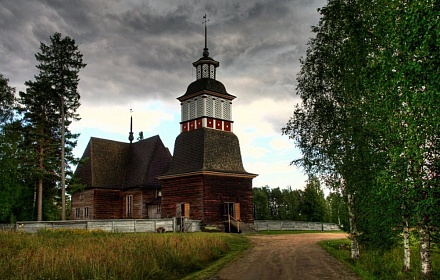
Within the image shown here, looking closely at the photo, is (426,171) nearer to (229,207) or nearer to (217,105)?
(229,207)

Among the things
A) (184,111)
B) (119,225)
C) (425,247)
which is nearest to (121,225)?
(119,225)

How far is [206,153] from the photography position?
37.3 metres

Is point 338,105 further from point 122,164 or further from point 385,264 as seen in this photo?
point 122,164

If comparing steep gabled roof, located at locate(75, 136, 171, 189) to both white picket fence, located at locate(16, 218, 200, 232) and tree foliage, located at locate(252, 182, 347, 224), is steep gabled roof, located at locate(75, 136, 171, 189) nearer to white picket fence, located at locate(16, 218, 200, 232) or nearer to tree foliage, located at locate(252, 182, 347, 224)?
white picket fence, located at locate(16, 218, 200, 232)

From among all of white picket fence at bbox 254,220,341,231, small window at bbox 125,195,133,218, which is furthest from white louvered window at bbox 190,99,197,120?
white picket fence at bbox 254,220,341,231

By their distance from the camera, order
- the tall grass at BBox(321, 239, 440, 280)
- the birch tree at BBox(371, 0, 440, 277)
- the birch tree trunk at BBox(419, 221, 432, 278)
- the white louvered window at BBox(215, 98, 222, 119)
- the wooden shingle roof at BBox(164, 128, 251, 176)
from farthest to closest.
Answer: the white louvered window at BBox(215, 98, 222, 119) → the wooden shingle roof at BBox(164, 128, 251, 176) → the tall grass at BBox(321, 239, 440, 280) → the birch tree trunk at BBox(419, 221, 432, 278) → the birch tree at BBox(371, 0, 440, 277)

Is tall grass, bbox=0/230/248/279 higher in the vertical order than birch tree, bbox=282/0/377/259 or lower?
lower

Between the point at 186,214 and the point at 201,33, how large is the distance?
69.3 ft

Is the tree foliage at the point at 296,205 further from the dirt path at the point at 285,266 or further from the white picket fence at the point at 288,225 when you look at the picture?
the dirt path at the point at 285,266

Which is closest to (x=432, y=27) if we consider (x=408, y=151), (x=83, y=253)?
(x=408, y=151)

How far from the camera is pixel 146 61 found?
3256cm

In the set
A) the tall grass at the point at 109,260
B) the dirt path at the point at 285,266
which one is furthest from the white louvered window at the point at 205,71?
the tall grass at the point at 109,260

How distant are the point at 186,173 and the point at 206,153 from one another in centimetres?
273

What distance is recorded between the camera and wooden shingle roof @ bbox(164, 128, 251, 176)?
1467 inches
